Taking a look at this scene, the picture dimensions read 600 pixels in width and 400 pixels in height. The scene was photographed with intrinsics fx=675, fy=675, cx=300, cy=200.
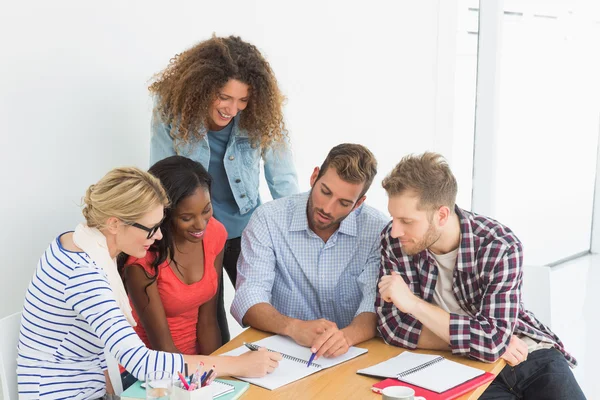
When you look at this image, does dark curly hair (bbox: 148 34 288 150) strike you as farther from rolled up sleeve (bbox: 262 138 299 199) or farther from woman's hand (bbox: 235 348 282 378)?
woman's hand (bbox: 235 348 282 378)

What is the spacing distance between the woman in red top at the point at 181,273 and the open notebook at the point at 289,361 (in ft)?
1.12

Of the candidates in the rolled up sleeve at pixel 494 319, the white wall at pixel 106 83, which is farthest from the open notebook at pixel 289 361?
the white wall at pixel 106 83

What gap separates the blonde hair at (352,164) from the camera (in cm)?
224

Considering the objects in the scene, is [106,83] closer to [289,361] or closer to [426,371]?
[289,361]

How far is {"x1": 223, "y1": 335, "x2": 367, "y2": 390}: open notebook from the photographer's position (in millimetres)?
1728

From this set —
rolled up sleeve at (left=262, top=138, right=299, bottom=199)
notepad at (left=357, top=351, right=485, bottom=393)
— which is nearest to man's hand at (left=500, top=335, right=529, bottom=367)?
notepad at (left=357, top=351, right=485, bottom=393)

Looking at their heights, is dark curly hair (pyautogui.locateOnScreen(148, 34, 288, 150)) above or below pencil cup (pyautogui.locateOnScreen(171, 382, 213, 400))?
above

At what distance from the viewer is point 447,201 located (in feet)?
6.64

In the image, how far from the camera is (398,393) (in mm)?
1539

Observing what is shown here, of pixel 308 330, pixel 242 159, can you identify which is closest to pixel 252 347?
pixel 308 330

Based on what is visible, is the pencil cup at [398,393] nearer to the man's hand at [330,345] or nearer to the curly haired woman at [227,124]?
the man's hand at [330,345]

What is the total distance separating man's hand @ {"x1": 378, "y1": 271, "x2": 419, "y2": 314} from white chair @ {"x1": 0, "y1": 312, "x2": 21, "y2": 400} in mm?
1030

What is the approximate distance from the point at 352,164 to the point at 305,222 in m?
0.27

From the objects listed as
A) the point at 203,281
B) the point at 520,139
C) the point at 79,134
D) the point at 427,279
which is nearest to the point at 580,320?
the point at 520,139
